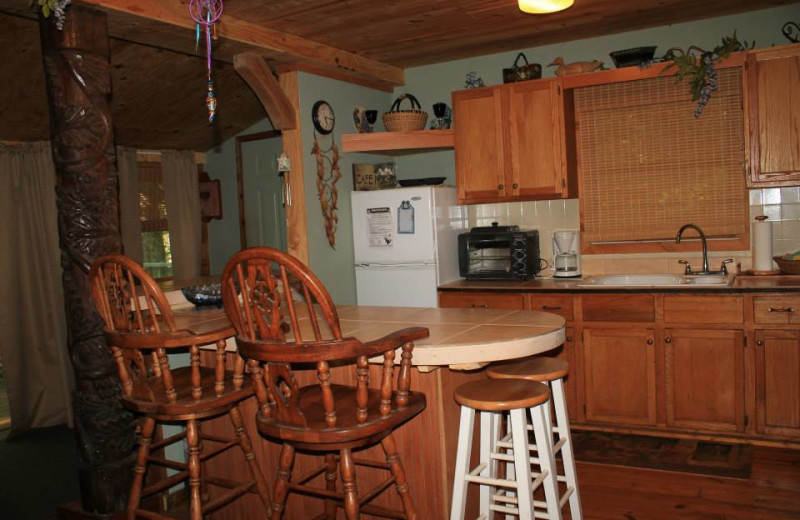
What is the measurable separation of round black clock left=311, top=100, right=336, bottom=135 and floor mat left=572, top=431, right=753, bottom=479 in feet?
8.11

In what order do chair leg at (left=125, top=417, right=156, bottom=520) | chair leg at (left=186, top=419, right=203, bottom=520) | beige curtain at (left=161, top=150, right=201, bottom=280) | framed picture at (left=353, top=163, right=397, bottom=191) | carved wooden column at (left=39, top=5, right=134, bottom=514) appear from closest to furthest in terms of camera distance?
chair leg at (left=186, top=419, right=203, bottom=520) < chair leg at (left=125, top=417, right=156, bottom=520) < carved wooden column at (left=39, top=5, right=134, bottom=514) < framed picture at (left=353, top=163, right=397, bottom=191) < beige curtain at (left=161, top=150, right=201, bottom=280)

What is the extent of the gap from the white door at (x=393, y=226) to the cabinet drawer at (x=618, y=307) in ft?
3.41

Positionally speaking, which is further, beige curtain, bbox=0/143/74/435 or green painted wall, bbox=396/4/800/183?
beige curtain, bbox=0/143/74/435

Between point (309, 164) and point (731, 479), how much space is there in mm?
2939

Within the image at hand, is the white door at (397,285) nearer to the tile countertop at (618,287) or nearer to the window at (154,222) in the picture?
the tile countertop at (618,287)

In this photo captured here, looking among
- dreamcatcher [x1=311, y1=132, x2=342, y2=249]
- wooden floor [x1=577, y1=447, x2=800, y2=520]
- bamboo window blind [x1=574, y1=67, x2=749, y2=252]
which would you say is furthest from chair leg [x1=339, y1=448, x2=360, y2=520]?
bamboo window blind [x1=574, y1=67, x2=749, y2=252]

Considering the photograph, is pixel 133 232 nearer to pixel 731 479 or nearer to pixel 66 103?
pixel 66 103

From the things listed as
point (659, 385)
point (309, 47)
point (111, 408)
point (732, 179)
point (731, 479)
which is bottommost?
point (731, 479)

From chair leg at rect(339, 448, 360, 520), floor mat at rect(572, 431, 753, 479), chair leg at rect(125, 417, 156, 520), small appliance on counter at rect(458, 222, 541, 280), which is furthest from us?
small appliance on counter at rect(458, 222, 541, 280)

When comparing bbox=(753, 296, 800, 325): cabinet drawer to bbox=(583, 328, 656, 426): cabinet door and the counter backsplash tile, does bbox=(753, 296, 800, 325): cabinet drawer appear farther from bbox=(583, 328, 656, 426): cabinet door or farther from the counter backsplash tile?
the counter backsplash tile

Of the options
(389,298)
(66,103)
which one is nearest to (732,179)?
(389,298)

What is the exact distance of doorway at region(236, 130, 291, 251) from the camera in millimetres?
5789

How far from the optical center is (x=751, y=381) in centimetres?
354

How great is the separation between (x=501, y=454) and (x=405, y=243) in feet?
7.81
